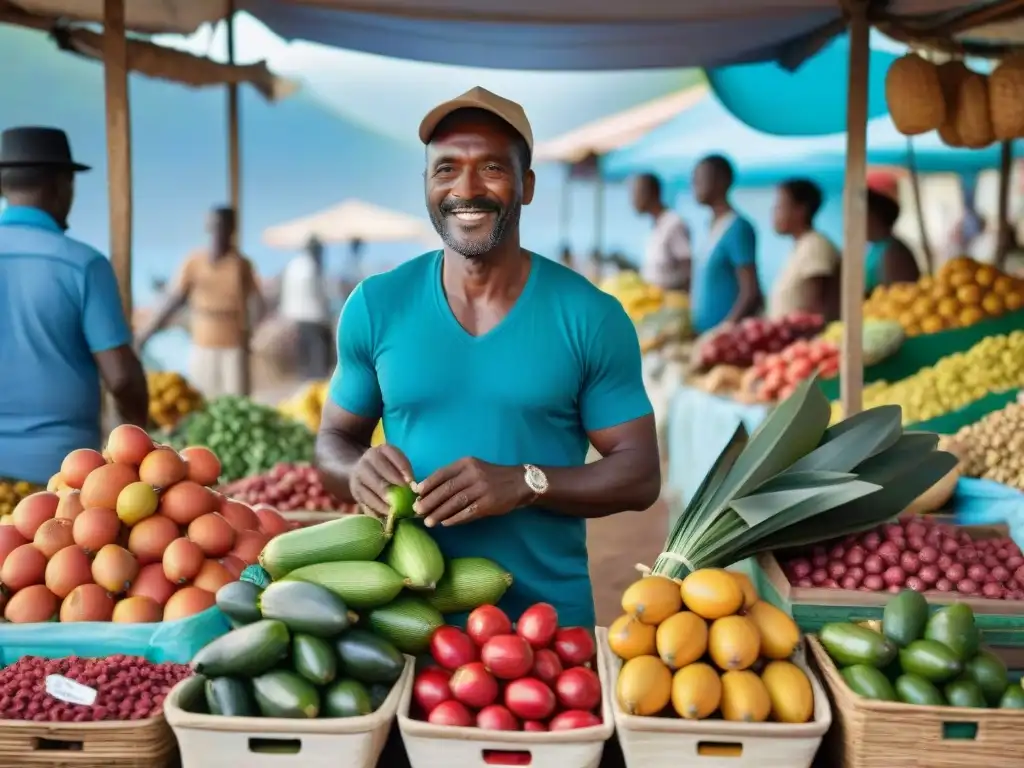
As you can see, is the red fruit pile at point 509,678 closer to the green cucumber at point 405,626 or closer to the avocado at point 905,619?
the green cucumber at point 405,626

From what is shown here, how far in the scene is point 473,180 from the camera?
221 centimetres

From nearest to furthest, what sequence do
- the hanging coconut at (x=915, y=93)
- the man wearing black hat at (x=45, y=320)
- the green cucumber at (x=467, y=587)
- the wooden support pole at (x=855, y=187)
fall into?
1. the green cucumber at (x=467, y=587)
2. the man wearing black hat at (x=45, y=320)
3. the wooden support pole at (x=855, y=187)
4. the hanging coconut at (x=915, y=93)

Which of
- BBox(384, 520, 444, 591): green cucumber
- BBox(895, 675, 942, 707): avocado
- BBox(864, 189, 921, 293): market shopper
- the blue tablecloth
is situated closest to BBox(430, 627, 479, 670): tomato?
BBox(384, 520, 444, 591): green cucumber

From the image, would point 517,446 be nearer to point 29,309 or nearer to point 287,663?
point 287,663

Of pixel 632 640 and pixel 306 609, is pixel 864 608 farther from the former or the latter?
pixel 306 609

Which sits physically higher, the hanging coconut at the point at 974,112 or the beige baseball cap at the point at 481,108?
the hanging coconut at the point at 974,112

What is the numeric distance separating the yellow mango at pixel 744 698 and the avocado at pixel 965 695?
1.06ft

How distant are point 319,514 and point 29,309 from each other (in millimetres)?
1138

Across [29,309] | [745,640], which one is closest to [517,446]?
[745,640]

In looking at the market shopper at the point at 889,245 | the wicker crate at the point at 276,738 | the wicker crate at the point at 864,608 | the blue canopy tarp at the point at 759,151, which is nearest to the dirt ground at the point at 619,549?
the market shopper at the point at 889,245

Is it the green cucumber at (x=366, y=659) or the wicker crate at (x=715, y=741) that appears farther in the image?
the green cucumber at (x=366, y=659)

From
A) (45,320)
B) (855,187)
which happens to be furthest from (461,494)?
(855,187)

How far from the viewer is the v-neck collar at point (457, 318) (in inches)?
89.4

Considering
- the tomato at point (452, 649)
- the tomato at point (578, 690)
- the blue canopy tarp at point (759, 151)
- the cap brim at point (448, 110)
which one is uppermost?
the blue canopy tarp at point (759, 151)
